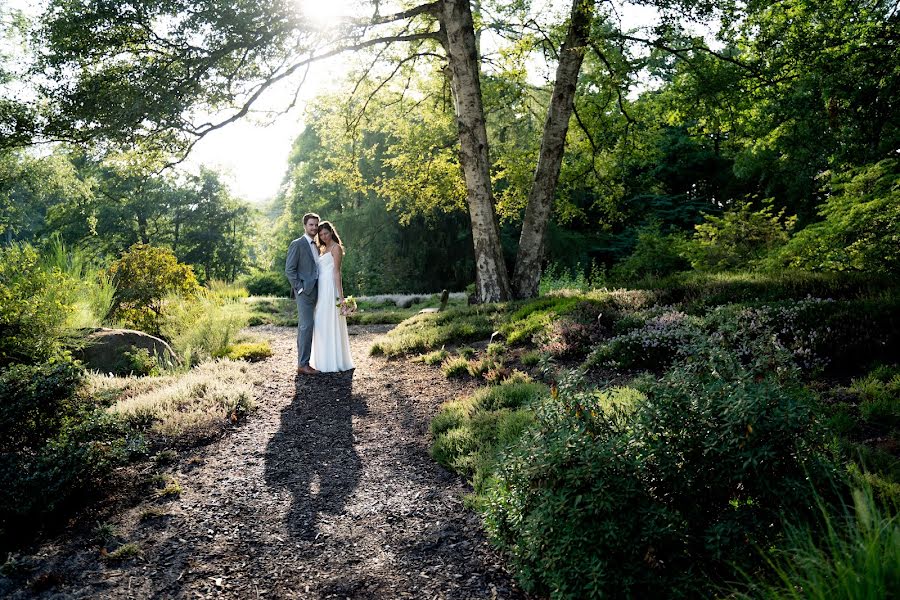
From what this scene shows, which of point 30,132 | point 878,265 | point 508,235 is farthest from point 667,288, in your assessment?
point 508,235

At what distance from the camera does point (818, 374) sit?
5.42 m

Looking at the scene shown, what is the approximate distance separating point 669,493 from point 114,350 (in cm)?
879

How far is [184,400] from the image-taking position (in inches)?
256

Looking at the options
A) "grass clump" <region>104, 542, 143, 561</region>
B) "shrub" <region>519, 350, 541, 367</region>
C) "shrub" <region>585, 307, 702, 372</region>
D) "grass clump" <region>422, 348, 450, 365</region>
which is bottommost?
"grass clump" <region>104, 542, 143, 561</region>

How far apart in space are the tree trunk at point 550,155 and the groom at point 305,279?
15.0 ft

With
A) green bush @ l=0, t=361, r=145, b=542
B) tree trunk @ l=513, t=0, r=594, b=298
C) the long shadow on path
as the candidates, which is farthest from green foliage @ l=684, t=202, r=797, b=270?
green bush @ l=0, t=361, r=145, b=542

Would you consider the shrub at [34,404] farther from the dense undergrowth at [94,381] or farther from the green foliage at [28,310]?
the green foliage at [28,310]

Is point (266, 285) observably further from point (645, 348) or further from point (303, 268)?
point (645, 348)

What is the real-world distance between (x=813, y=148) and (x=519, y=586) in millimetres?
12894

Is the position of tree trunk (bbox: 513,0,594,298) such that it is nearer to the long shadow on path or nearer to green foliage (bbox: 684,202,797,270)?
green foliage (bbox: 684,202,797,270)

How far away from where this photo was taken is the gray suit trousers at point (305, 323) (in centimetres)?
866

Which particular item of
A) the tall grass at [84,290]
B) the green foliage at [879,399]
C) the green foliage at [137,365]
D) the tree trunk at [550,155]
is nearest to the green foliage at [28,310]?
the tall grass at [84,290]

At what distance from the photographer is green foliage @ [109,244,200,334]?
1203 centimetres

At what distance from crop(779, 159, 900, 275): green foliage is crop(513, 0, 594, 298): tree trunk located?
15.8ft
